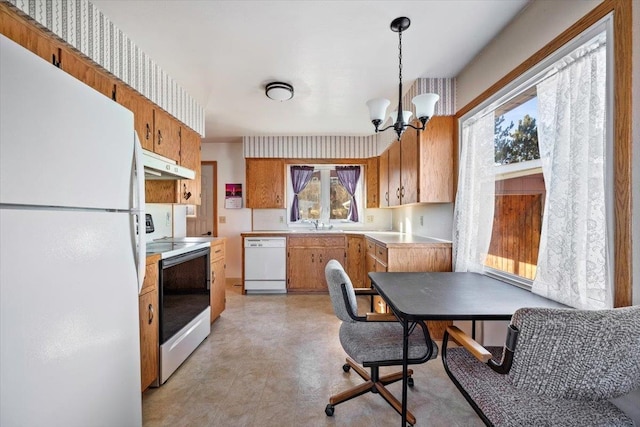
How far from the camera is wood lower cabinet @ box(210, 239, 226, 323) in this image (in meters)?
2.94

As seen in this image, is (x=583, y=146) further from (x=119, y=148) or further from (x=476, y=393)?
(x=119, y=148)

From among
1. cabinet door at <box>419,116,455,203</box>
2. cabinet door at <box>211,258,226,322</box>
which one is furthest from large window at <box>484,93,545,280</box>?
cabinet door at <box>211,258,226,322</box>

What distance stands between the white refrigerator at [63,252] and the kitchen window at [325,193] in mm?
3574

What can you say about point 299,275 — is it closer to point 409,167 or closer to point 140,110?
point 409,167

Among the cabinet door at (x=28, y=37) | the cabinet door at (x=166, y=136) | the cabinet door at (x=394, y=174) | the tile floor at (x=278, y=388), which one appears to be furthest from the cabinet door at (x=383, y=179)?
the cabinet door at (x=28, y=37)

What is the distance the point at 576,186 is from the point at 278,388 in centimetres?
209

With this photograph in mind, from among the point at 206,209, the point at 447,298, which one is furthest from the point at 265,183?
the point at 447,298

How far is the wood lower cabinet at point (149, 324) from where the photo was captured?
5.84 feet

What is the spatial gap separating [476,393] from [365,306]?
2.59 meters

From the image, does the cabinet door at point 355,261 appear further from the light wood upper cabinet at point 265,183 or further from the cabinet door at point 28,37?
the cabinet door at point 28,37

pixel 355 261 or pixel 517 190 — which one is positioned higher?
pixel 517 190

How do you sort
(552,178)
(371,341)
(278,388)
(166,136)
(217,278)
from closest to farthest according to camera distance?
(552,178)
(371,341)
(278,388)
(166,136)
(217,278)

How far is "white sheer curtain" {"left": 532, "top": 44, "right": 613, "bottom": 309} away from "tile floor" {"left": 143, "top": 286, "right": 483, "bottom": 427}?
3.14 feet

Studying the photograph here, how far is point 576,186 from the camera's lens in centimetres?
137
